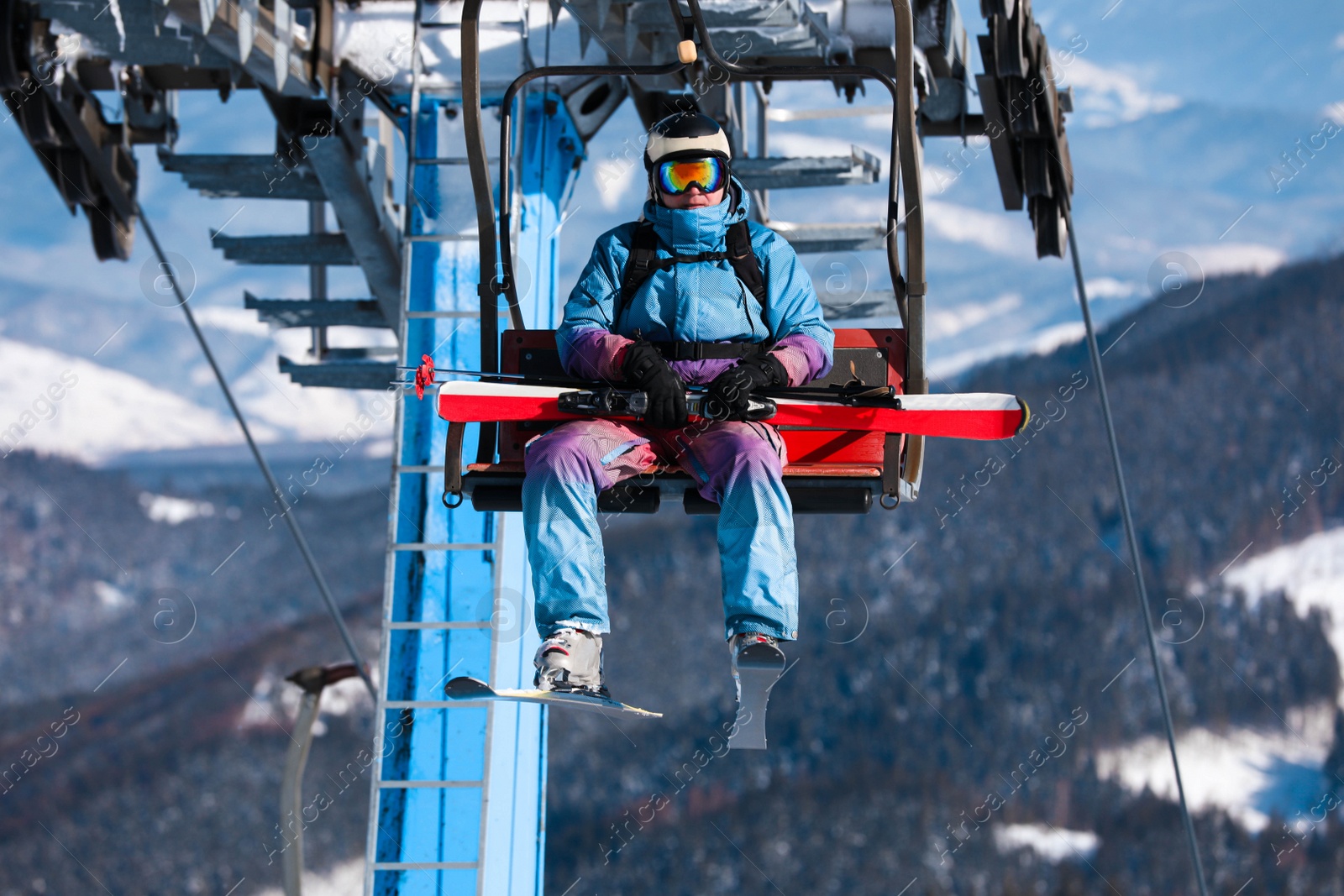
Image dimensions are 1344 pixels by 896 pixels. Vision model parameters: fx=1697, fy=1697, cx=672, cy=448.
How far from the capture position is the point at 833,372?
532 cm

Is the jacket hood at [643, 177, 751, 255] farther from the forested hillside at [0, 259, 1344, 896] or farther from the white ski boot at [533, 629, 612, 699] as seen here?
the forested hillside at [0, 259, 1344, 896]

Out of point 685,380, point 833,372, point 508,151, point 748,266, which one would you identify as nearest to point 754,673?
point 685,380

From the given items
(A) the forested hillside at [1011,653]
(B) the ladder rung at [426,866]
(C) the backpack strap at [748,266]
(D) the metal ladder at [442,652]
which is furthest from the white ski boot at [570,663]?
(A) the forested hillside at [1011,653]

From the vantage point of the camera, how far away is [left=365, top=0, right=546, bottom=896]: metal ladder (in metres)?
7.10

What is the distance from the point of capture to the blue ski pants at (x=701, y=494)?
4.66m

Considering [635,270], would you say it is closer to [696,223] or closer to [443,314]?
[696,223]

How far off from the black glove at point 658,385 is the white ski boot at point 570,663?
63 centimetres

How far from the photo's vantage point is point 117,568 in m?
134

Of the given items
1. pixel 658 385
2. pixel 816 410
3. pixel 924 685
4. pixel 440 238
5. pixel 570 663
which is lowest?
pixel 570 663

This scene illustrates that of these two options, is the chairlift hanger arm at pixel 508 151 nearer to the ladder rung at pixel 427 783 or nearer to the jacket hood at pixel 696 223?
the jacket hood at pixel 696 223

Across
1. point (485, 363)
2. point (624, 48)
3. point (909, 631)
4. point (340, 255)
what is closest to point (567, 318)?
point (485, 363)

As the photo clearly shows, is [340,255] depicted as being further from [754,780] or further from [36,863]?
[36,863]

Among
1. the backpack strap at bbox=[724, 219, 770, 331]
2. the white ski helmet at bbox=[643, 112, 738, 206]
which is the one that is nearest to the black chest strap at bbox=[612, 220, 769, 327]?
the backpack strap at bbox=[724, 219, 770, 331]

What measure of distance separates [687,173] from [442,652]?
2908mm
